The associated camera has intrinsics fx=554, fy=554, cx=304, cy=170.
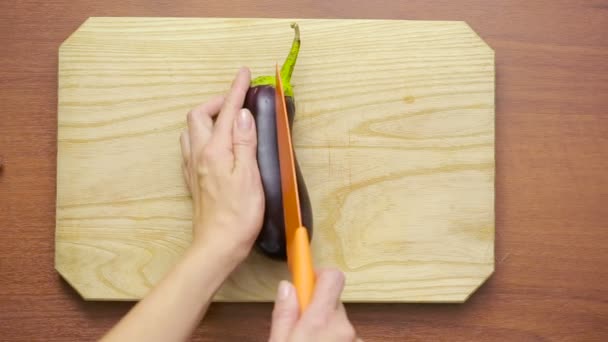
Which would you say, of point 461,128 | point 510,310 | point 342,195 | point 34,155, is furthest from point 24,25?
point 510,310

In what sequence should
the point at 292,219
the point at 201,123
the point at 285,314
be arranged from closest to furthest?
1. the point at 285,314
2. the point at 292,219
3. the point at 201,123

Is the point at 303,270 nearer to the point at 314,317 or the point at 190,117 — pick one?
the point at 314,317

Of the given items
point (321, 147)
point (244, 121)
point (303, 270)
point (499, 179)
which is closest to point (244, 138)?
point (244, 121)

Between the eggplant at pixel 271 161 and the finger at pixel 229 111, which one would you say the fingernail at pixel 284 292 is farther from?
the finger at pixel 229 111

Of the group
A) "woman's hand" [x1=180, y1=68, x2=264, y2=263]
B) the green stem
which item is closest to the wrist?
"woman's hand" [x1=180, y1=68, x2=264, y2=263]

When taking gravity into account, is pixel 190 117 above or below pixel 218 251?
above

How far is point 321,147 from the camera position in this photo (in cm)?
90

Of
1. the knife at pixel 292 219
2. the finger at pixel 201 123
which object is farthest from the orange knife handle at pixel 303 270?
the finger at pixel 201 123

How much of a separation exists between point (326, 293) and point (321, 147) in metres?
0.30

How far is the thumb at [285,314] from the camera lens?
64 centimetres

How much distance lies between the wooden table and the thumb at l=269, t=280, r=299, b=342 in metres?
0.27

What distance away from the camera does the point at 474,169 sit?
0.90 m

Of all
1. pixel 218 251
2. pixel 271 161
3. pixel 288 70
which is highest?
pixel 288 70

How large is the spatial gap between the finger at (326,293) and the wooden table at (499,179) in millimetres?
259
